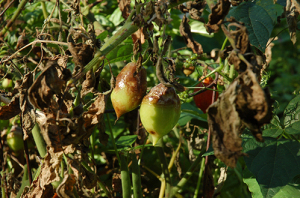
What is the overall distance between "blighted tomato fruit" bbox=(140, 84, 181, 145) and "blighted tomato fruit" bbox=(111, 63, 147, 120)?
0.03 m

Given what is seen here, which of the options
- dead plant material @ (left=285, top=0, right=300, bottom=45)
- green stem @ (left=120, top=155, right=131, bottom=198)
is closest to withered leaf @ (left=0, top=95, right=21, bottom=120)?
green stem @ (left=120, top=155, right=131, bottom=198)

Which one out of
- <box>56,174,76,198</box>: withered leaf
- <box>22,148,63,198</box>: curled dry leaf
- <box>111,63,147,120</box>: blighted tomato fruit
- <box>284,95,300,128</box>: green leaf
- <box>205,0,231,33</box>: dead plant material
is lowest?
<box>284,95,300,128</box>: green leaf

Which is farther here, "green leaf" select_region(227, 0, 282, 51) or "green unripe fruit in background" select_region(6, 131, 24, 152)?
"green unripe fruit in background" select_region(6, 131, 24, 152)

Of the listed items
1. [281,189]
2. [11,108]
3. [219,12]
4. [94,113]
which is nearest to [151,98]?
[94,113]

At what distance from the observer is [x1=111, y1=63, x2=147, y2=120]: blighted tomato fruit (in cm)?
79

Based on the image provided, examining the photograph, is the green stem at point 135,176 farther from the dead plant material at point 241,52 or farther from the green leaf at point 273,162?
the dead plant material at point 241,52

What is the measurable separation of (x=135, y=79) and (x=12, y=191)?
76 centimetres

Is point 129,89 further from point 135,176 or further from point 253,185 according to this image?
point 253,185

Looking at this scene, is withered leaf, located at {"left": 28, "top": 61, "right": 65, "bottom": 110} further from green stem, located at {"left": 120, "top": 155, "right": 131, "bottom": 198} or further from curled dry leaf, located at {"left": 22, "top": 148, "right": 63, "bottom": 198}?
green stem, located at {"left": 120, "top": 155, "right": 131, "bottom": 198}

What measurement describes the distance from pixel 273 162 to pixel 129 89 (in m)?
0.51

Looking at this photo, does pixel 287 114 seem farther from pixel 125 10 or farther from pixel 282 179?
pixel 125 10

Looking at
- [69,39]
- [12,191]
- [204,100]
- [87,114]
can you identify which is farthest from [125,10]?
[12,191]

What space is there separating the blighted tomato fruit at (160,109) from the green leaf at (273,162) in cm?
29

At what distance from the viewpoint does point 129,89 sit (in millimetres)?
789
